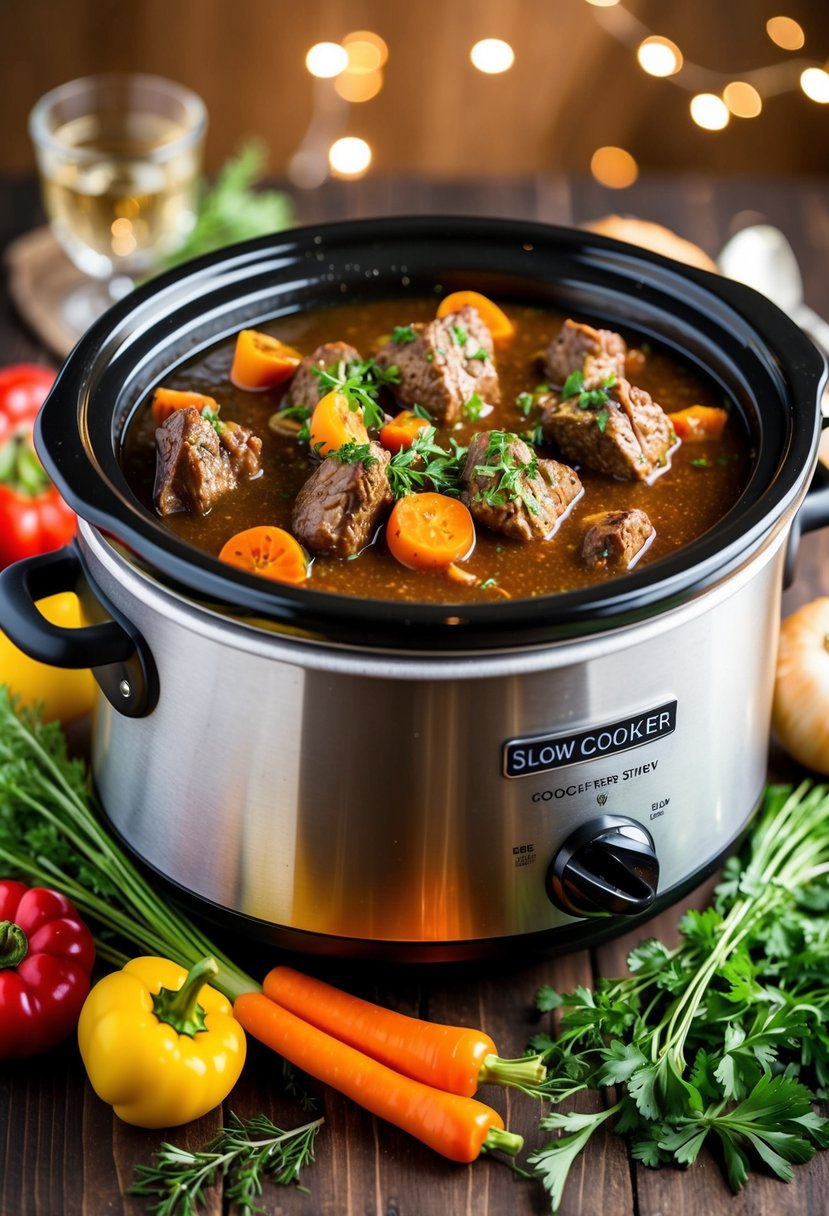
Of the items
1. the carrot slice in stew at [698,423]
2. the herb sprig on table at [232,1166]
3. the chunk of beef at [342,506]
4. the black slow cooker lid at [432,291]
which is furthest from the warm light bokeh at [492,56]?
the herb sprig on table at [232,1166]

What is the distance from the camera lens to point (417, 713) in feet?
7.19

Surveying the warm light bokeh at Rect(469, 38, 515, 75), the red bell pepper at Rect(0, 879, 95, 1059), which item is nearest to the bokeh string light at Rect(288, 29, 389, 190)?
the warm light bokeh at Rect(469, 38, 515, 75)

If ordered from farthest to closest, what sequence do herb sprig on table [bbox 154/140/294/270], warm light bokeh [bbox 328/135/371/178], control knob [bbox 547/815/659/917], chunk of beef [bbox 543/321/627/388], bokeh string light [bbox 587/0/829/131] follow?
warm light bokeh [bbox 328/135/371/178] < bokeh string light [bbox 587/0/829/131] < herb sprig on table [bbox 154/140/294/270] < chunk of beef [bbox 543/321/627/388] < control knob [bbox 547/815/659/917]

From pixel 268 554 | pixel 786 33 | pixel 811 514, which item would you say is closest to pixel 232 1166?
pixel 268 554

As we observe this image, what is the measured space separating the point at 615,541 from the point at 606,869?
1.77ft

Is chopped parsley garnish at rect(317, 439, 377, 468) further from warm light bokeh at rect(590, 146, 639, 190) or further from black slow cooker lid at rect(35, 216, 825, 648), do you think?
warm light bokeh at rect(590, 146, 639, 190)

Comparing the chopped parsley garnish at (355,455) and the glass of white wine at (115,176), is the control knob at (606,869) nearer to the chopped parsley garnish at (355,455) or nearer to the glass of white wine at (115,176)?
the chopped parsley garnish at (355,455)

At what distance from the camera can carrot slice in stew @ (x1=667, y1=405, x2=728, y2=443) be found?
2.75 m

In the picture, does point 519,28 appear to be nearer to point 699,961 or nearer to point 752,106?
point 752,106

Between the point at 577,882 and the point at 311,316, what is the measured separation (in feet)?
4.54

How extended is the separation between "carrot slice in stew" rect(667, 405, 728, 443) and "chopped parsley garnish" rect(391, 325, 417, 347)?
527mm

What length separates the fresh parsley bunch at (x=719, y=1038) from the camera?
2328 mm

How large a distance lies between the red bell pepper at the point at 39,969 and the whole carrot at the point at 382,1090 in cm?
28

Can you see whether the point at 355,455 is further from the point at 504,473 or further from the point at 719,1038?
the point at 719,1038
